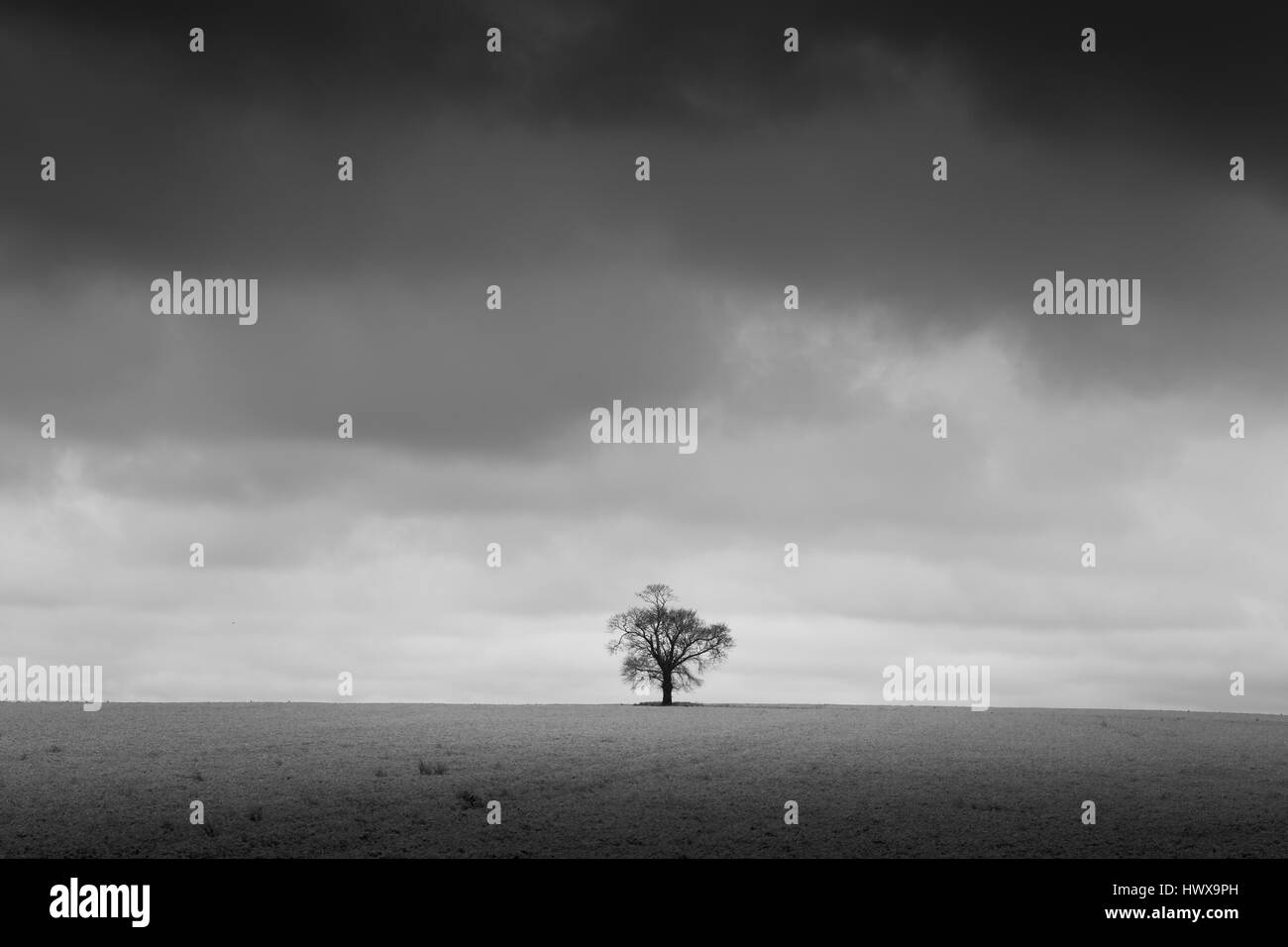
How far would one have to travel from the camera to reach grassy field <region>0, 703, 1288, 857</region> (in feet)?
91.7

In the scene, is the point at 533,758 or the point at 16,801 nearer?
the point at 16,801

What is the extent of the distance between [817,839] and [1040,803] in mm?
8285

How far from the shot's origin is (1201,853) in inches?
1073

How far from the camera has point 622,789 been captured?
34062mm

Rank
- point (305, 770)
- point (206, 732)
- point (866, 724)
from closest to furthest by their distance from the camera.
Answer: point (305, 770) < point (206, 732) < point (866, 724)

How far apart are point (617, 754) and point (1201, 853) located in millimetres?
20072

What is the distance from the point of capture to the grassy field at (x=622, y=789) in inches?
1100
